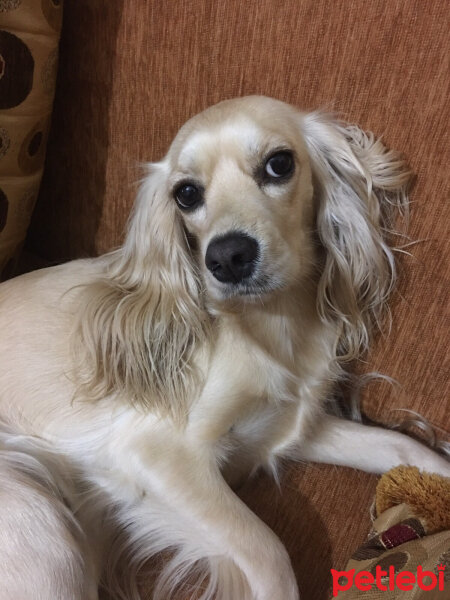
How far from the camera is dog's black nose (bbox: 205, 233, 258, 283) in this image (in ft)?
2.61

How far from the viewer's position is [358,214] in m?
0.94

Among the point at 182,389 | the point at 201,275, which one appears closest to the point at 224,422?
the point at 182,389

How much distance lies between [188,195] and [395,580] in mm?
640

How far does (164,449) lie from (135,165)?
2.06 ft

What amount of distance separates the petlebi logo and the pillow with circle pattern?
959 mm

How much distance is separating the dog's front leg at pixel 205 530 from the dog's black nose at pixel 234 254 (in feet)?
0.97

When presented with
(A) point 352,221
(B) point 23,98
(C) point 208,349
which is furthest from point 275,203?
(B) point 23,98

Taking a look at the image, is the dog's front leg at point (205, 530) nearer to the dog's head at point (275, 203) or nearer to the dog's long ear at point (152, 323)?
the dog's long ear at point (152, 323)

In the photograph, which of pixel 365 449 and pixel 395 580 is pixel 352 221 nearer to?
pixel 365 449

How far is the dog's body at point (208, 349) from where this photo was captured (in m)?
0.83

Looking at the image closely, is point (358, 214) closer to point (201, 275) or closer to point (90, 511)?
point (201, 275)

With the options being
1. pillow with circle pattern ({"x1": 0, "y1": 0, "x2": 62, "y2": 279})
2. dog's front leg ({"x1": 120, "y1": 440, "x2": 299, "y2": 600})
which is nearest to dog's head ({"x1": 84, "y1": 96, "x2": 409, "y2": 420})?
dog's front leg ({"x1": 120, "y1": 440, "x2": 299, "y2": 600})

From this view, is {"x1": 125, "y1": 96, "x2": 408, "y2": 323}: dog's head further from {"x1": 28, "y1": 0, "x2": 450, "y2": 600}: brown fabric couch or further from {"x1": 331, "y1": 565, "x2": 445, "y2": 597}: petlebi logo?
{"x1": 331, "y1": 565, "x2": 445, "y2": 597}: petlebi logo

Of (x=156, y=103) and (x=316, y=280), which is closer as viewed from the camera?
(x=316, y=280)
